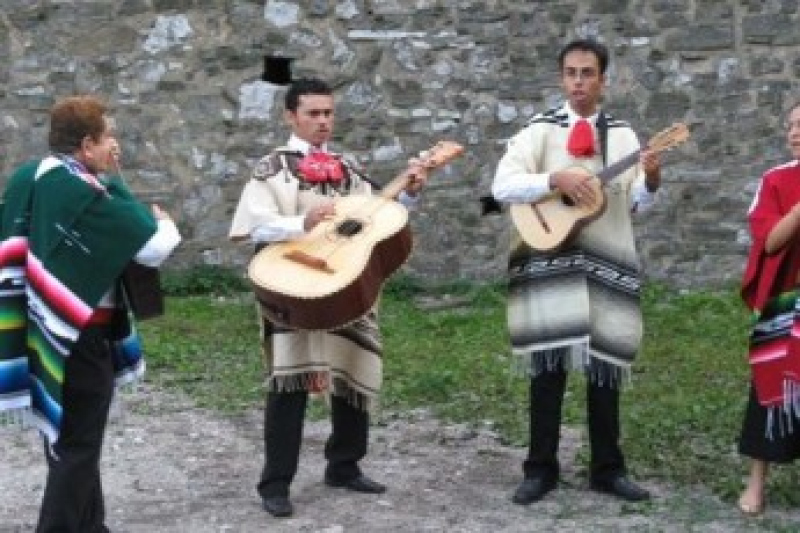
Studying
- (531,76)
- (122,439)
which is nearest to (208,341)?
(122,439)

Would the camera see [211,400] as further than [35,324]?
Yes

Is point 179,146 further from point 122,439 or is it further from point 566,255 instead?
point 566,255

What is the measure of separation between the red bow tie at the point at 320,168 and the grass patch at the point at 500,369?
1468 millimetres

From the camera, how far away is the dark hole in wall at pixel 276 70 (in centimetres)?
1013

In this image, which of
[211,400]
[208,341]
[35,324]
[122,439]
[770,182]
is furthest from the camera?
[208,341]

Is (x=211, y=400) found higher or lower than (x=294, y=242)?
lower

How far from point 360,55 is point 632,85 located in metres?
1.83

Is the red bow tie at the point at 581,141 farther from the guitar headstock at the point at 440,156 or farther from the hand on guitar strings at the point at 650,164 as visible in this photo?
the guitar headstock at the point at 440,156

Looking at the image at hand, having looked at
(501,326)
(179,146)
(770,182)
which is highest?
(770,182)

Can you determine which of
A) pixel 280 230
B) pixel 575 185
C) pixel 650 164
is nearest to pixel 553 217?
pixel 575 185

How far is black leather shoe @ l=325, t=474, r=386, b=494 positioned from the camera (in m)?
6.00

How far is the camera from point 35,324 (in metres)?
5.09

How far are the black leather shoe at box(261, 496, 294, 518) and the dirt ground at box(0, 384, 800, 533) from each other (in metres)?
0.03

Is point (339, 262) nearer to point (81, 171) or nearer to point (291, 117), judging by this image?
point (291, 117)
